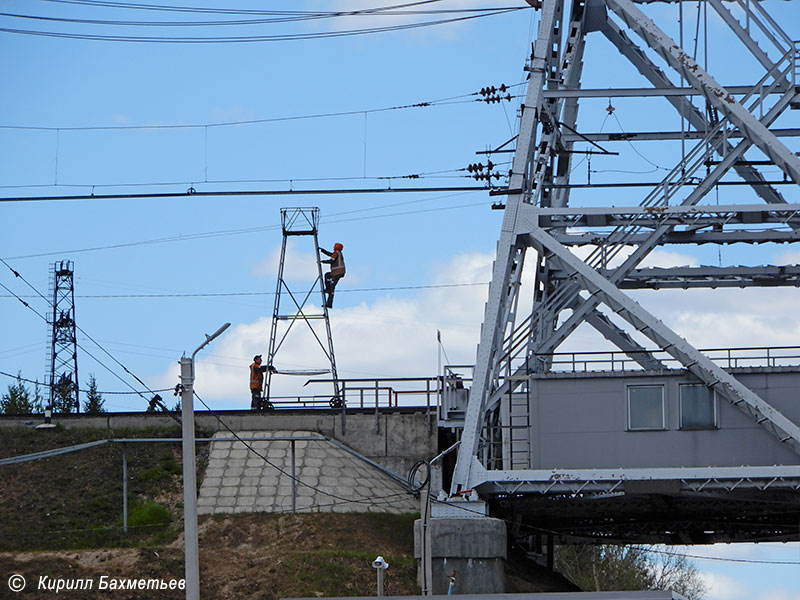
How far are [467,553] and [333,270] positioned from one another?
1442 centimetres

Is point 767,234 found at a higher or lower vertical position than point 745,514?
higher

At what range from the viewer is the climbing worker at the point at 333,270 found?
5062 centimetres

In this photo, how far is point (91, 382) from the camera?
83500 mm

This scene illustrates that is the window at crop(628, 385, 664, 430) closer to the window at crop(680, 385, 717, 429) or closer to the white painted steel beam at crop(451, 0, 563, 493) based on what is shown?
the window at crop(680, 385, 717, 429)

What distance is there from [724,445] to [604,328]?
7984 millimetres

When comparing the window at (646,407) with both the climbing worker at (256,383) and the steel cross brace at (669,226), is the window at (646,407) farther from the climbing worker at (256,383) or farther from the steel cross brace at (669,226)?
the climbing worker at (256,383)

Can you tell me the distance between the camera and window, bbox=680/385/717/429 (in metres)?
41.3

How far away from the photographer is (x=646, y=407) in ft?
137

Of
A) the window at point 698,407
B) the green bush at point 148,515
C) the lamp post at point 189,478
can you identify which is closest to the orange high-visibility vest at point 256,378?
the green bush at point 148,515

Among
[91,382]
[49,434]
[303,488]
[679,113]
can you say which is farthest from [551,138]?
[91,382]

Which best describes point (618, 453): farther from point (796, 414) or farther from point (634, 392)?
point (796, 414)

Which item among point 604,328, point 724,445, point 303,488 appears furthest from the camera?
point 604,328

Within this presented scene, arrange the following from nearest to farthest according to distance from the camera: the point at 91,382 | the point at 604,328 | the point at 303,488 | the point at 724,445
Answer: the point at 724,445, the point at 303,488, the point at 604,328, the point at 91,382

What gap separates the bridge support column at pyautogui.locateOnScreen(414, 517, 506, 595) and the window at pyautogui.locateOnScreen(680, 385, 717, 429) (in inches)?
252
